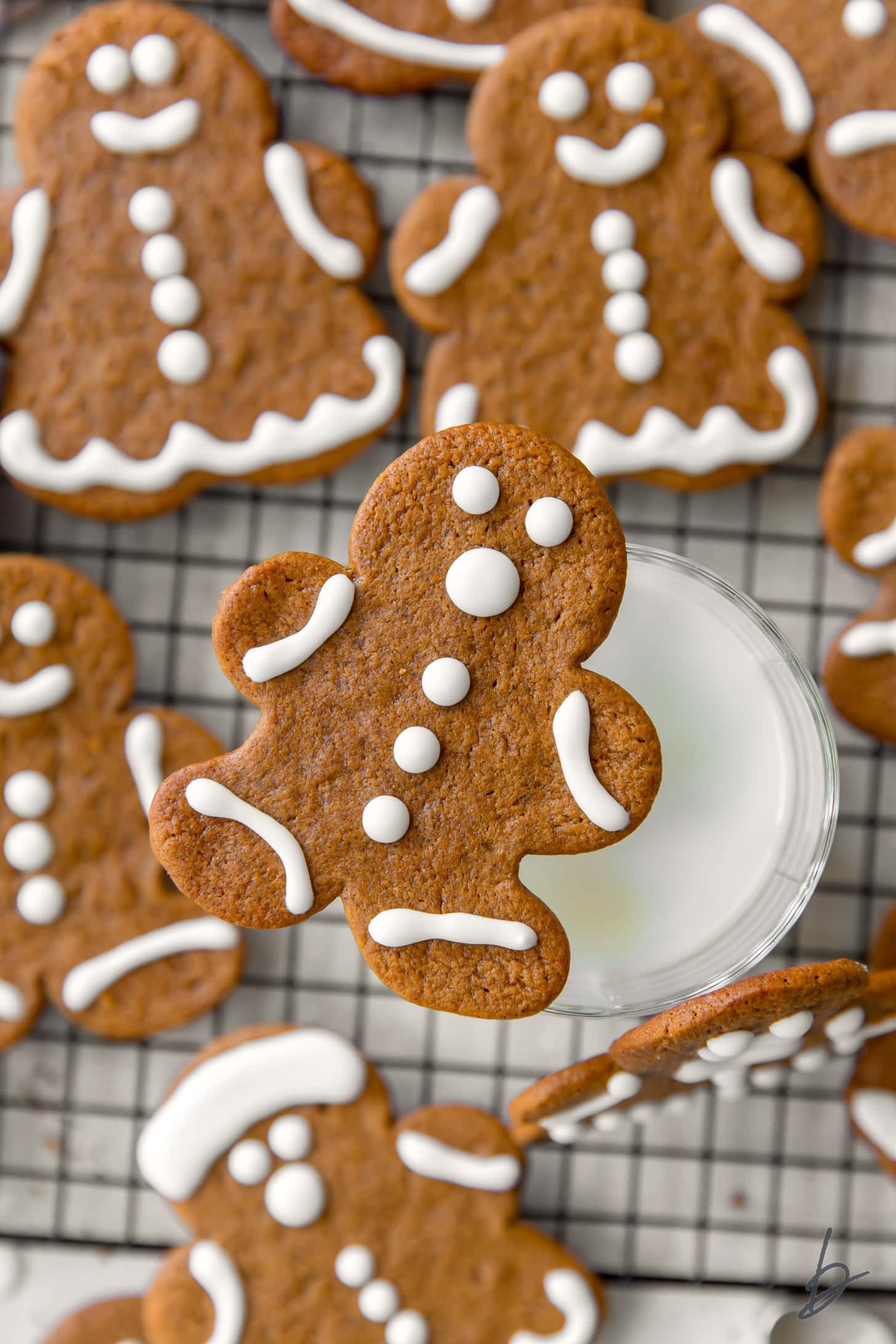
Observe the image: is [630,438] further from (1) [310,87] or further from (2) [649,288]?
(1) [310,87]

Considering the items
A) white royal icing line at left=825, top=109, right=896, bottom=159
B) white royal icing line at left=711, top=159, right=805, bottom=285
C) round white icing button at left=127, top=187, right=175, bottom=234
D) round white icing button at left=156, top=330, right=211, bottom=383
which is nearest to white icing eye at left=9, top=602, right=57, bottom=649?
round white icing button at left=156, top=330, right=211, bottom=383

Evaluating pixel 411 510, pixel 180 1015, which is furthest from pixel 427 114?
pixel 180 1015

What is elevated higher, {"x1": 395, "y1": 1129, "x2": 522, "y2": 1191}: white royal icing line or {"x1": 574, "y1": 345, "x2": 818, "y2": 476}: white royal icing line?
{"x1": 574, "y1": 345, "x2": 818, "y2": 476}: white royal icing line

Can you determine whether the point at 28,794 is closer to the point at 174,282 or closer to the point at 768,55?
the point at 174,282

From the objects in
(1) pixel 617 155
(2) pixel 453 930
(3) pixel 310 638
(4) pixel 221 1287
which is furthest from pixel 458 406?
(4) pixel 221 1287

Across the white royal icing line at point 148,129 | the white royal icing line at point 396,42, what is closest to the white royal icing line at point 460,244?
the white royal icing line at point 396,42

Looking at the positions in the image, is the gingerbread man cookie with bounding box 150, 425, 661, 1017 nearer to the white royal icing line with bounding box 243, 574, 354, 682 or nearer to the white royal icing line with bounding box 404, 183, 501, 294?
the white royal icing line with bounding box 243, 574, 354, 682

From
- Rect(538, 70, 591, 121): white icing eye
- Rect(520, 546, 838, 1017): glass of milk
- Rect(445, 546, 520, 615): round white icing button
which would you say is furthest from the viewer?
Rect(538, 70, 591, 121): white icing eye
